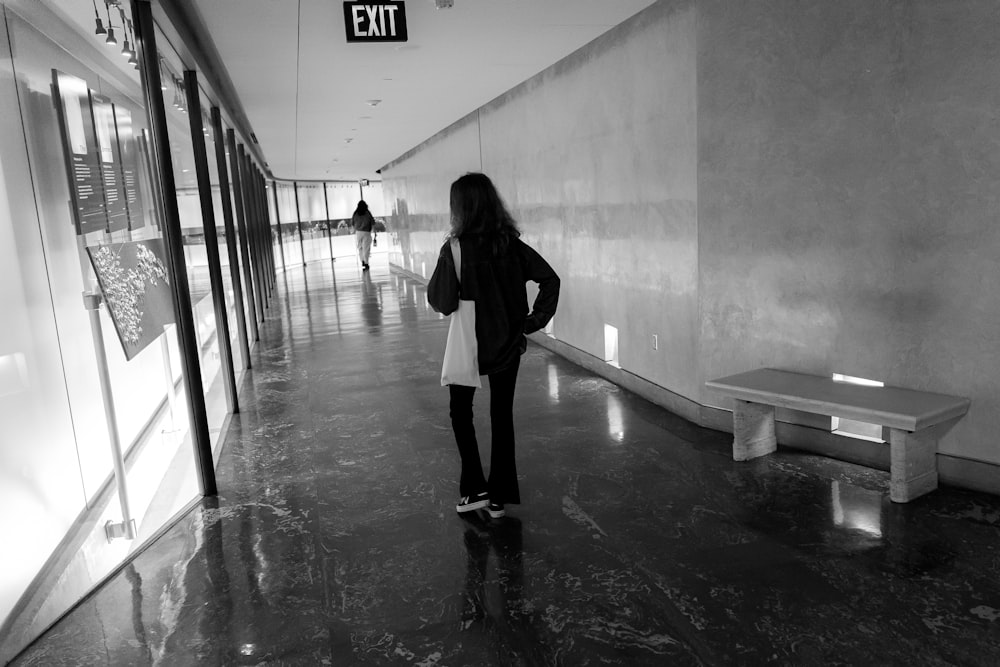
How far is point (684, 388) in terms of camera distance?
5.30 meters

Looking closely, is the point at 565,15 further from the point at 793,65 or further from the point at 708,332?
the point at 708,332

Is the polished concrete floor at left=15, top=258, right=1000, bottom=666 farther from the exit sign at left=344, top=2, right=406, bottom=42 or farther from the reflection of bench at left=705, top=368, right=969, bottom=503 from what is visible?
the exit sign at left=344, top=2, right=406, bottom=42

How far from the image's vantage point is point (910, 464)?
3.58m

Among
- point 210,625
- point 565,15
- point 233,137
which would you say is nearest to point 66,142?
point 210,625

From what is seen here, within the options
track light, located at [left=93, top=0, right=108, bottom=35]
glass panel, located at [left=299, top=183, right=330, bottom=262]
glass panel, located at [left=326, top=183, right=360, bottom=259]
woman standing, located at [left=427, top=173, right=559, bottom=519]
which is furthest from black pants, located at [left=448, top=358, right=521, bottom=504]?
glass panel, located at [left=326, top=183, right=360, bottom=259]

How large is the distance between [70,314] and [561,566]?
98.6 inches

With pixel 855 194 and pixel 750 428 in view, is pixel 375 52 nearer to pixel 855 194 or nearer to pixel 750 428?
pixel 855 194

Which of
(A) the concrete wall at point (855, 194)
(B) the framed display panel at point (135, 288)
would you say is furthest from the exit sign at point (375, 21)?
(A) the concrete wall at point (855, 194)

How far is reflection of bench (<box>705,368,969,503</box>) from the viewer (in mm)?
3486

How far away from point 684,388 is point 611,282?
4.77ft

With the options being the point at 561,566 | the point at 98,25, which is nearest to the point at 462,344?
the point at 561,566

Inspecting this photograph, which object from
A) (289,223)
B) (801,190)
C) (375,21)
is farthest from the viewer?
(289,223)

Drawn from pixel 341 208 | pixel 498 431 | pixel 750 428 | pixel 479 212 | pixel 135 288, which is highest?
pixel 341 208

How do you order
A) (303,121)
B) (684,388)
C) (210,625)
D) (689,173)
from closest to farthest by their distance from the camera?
(210,625)
(689,173)
(684,388)
(303,121)
